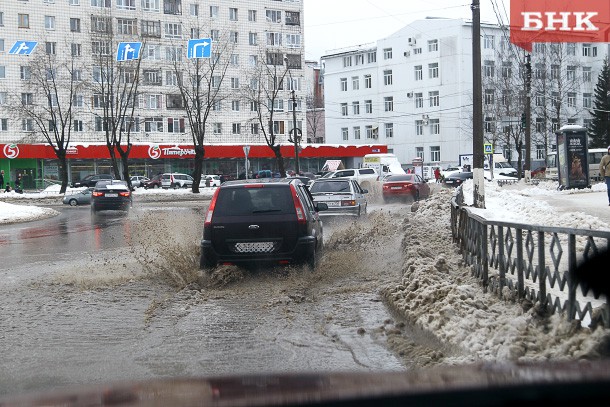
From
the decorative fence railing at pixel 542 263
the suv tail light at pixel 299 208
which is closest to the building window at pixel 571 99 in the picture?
the suv tail light at pixel 299 208

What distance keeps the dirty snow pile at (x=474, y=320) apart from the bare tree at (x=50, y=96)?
4552 centimetres

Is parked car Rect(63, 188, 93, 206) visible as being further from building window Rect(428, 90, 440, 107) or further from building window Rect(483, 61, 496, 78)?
building window Rect(428, 90, 440, 107)

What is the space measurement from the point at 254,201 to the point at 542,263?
5.45 meters

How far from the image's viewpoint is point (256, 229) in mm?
10883

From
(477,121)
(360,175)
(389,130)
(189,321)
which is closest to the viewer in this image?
(189,321)

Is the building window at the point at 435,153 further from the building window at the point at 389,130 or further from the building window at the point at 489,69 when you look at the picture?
the building window at the point at 489,69

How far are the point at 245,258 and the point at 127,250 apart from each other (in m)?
6.45

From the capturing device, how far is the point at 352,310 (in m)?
8.88

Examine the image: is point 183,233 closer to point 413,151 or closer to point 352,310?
point 352,310

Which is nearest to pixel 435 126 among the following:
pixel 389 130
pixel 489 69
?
pixel 389 130

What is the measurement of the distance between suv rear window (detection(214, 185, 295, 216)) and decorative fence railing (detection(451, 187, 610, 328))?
3.03 meters

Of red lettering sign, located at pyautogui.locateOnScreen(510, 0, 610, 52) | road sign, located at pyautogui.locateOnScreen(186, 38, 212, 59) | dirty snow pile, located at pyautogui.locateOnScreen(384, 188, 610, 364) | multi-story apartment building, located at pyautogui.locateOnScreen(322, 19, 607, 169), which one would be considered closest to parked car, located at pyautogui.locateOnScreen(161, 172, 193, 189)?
road sign, located at pyautogui.locateOnScreen(186, 38, 212, 59)

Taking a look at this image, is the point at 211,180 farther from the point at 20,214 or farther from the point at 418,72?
the point at 20,214

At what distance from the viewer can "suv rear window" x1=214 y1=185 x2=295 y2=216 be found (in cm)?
1104
